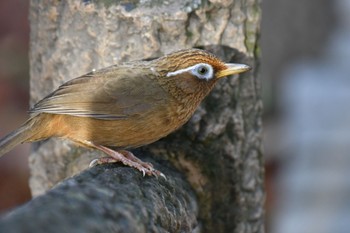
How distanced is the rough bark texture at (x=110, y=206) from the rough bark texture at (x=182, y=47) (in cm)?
36

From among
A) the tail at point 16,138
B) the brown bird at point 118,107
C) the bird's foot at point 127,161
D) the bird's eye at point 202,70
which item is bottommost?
the bird's foot at point 127,161

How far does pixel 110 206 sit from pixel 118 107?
143cm

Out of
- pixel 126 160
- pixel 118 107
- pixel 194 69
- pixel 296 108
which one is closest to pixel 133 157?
pixel 126 160

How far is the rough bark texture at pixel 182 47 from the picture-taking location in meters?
5.63

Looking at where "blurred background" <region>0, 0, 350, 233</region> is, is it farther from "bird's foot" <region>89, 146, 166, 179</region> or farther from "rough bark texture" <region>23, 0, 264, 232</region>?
"bird's foot" <region>89, 146, 166, 179</region>

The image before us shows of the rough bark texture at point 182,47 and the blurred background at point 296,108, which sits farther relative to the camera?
the blurred background at point 296,108

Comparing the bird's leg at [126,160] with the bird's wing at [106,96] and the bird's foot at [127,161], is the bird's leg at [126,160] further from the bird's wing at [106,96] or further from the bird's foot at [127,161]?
the bird's wing at [106,96]

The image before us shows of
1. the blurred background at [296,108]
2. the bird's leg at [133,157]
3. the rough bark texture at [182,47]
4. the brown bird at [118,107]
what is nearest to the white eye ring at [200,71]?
the brown bird at [118,107]

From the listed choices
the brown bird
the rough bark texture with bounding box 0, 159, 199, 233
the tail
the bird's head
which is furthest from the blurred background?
the rough bark texture with bounding box 0, 159, 199, 233

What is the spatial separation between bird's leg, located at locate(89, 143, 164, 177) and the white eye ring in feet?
1.77

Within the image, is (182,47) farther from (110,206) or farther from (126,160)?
(110,206)

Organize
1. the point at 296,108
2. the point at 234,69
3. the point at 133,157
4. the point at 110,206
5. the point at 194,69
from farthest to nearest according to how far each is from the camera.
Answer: the point at 296,108
the point at 194,69
the point at 234,69
the point at 133,157
the point at 110,206

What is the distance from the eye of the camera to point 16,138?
5.68 metres

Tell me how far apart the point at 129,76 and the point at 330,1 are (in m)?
8.43
